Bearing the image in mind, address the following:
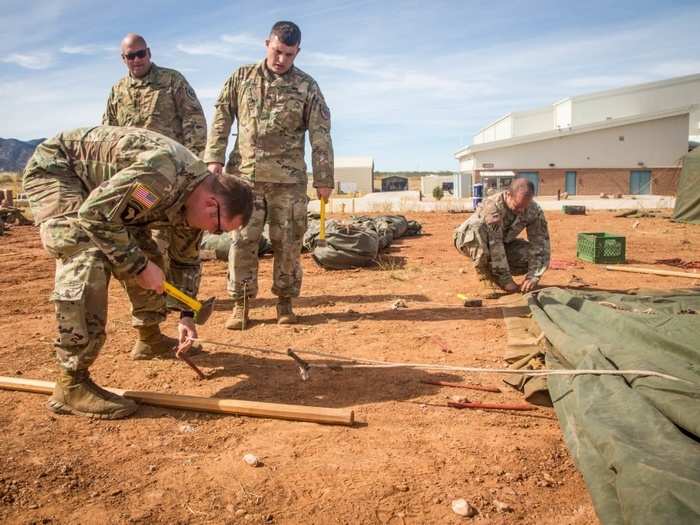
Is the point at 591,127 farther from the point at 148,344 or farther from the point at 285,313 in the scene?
the point at 148,344

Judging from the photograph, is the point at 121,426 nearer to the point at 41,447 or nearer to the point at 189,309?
the point at 41,447

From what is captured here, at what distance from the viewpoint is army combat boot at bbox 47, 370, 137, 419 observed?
2.57 metres

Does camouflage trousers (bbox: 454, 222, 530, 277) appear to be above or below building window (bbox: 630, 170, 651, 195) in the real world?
below

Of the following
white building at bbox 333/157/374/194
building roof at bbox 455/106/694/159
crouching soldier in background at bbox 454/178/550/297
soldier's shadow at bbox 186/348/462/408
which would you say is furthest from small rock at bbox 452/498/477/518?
white building at bbox 333/157/374/194

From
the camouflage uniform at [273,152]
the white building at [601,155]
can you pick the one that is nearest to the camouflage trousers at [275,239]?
the camouflage uniform at [273,152]

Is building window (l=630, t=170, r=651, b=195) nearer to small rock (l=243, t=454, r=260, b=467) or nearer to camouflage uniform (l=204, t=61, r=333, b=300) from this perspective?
camouflage uniform (l=204, t=61, r=333, b=300)

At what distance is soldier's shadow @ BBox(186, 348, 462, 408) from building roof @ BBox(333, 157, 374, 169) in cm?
4370

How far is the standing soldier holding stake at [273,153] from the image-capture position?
4.23 metres

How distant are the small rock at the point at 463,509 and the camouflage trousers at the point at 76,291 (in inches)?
67.8

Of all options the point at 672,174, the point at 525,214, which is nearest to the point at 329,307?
the point at 525,214

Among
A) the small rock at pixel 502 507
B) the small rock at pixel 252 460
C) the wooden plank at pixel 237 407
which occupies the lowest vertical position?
the small rock at pixel 502 507

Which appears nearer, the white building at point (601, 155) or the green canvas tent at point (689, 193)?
the green canvas tent at point (689, 193)

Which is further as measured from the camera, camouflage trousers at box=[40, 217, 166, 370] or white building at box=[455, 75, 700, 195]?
white building at box=[455, 75, 700, 195]

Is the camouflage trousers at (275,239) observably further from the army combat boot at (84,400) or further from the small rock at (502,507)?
the small rock at (502,507)
